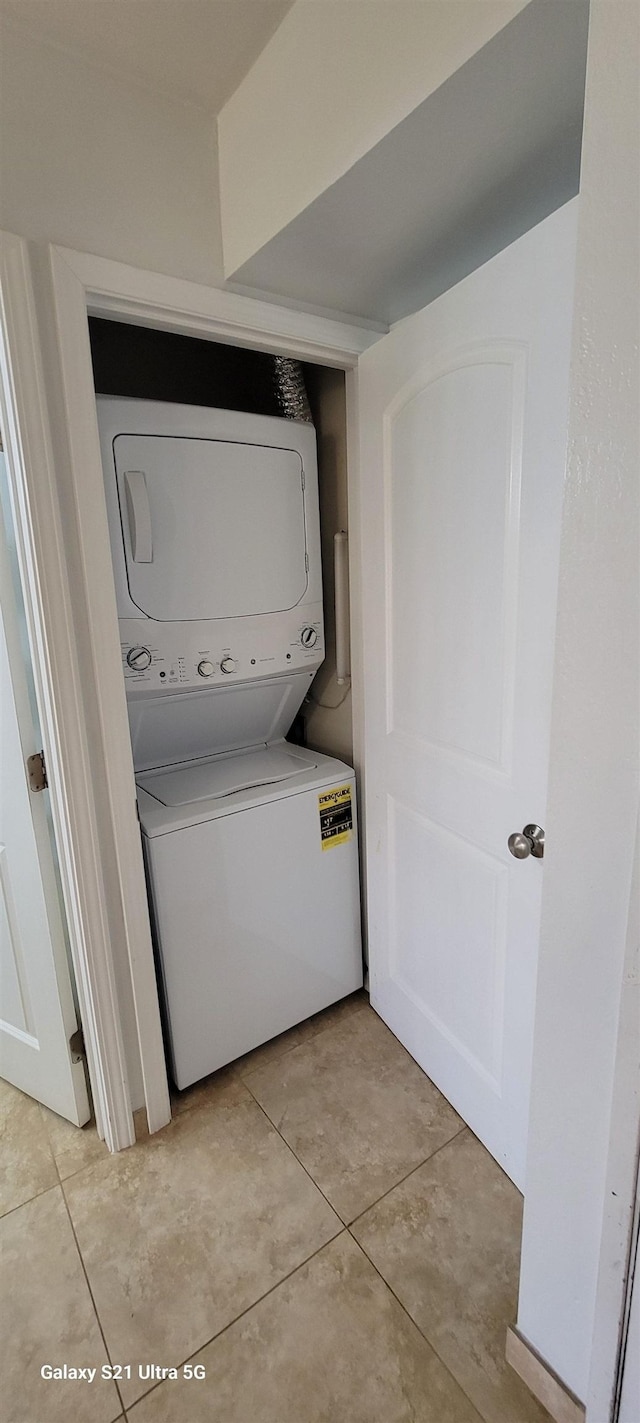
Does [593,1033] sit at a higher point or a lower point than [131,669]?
lower

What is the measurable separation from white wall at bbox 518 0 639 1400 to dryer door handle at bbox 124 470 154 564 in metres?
0.98

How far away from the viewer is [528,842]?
3.76ft

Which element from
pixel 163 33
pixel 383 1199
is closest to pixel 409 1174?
pixel 383 1199

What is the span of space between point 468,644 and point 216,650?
66cm

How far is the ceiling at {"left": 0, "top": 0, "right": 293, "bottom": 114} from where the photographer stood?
0.99 meters

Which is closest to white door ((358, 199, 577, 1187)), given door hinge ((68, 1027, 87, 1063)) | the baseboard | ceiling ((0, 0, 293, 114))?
the baseboard

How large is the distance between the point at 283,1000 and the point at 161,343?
2.02 m

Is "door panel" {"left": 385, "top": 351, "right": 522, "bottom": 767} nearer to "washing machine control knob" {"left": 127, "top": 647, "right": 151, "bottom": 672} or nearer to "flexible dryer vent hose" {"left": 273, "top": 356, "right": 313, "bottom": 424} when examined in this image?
"flexible dryer vent hose" {"left": 273, "top": 356, "right": 313, "bottom": 424}

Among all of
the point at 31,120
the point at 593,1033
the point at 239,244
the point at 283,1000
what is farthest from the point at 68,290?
the point at 283,1000

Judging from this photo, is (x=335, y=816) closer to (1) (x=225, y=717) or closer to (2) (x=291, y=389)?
(1) (x=225, y=717)

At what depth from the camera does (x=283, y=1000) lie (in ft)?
5.86

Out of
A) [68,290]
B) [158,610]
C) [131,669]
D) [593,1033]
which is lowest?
[593,1033]

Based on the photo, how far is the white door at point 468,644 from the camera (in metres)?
1.06

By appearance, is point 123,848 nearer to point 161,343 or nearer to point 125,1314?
point 125,1314
